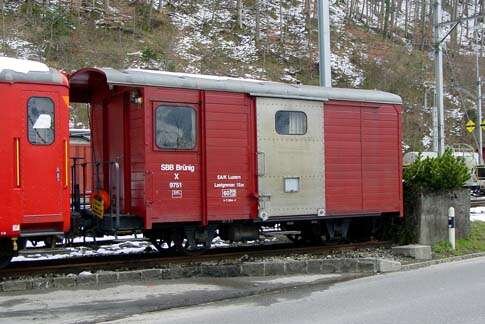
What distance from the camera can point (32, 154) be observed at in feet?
32.4

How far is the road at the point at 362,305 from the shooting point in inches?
309

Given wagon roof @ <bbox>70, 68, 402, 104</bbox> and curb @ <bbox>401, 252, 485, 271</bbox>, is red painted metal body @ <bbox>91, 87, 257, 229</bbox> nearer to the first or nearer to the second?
wagon roof @ <bbox>70, 68, 402, 104</bbox>

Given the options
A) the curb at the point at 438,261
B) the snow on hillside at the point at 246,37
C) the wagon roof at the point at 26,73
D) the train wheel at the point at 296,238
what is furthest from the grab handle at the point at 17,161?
the snow on hillside at the point at 246,37

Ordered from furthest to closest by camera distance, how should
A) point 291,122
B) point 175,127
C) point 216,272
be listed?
point 291,122
point 175,127
point 216,272

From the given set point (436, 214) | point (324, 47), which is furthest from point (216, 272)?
point (324, 47)

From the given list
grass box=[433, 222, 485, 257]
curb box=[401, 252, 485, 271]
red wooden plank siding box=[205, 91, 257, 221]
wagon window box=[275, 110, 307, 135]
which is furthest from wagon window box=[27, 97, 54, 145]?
grass box=[433, 222, 485, 257]

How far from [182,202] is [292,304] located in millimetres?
3413

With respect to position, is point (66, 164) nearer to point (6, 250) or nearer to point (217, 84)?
point (6, 250)

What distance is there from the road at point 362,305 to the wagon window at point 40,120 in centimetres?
348

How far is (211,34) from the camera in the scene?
4762 cm

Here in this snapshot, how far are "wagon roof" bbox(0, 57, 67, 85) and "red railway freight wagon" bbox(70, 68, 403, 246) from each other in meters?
1.10

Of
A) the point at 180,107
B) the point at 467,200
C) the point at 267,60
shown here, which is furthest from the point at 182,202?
the point at 267,60

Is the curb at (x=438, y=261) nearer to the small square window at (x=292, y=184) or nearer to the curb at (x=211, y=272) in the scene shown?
the curb at (x=211, y=272)

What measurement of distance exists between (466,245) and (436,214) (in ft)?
2.96
